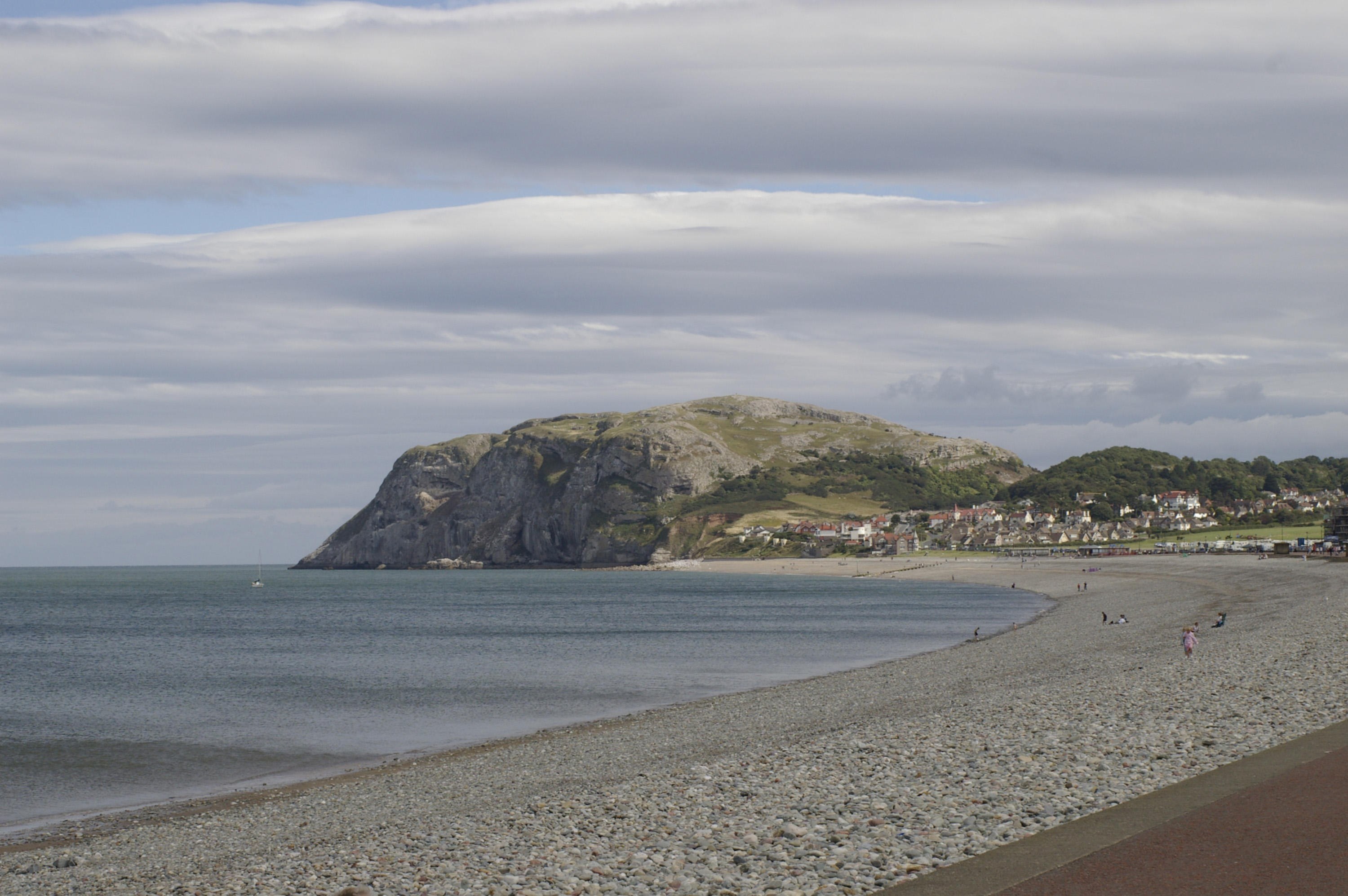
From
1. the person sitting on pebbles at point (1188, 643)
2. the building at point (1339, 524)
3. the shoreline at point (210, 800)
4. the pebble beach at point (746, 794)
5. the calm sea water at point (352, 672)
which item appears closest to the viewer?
the pebble beach at point (746, 794)

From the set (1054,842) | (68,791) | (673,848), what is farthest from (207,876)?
(68,791)

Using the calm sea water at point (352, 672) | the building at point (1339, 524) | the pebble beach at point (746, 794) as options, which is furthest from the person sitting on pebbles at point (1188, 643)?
the building at point (1339, 524)

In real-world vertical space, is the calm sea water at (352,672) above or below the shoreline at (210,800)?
below

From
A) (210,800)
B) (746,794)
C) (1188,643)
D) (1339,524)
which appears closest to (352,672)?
(210,800)

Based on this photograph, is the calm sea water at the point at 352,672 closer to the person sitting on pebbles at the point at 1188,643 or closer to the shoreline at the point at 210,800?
the shoreline at the point at 210,800

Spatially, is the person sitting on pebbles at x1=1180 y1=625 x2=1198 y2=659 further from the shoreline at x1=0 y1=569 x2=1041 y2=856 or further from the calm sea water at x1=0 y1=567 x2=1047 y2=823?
the shoreline at x1=0 y1=569 x2=1041 y2=856

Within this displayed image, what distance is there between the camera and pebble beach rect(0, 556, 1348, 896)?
13.0 meters

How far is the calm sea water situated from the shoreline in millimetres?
458

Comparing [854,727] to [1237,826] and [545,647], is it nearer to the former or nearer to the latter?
[1237,826]

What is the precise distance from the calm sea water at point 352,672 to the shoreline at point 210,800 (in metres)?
0.46

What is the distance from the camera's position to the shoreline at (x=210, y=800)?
72.0ft

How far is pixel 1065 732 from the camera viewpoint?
20109mm

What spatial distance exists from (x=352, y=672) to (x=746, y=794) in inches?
1607

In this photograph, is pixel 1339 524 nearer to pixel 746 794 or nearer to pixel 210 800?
pixel 746 794
